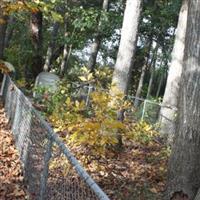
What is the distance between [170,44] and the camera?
2923 centimetres

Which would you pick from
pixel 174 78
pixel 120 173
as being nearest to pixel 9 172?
pixel 120 173

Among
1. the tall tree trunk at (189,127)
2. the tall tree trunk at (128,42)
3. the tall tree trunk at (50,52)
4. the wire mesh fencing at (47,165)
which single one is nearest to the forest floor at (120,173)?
the wire mesh fencing at (47,165)

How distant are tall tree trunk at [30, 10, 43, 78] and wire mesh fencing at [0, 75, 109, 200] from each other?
1144 centimetres

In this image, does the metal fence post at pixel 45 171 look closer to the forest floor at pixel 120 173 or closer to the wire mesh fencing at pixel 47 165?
the wire mesh fencing at pixel 47 165

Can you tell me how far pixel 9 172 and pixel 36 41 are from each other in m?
13.5

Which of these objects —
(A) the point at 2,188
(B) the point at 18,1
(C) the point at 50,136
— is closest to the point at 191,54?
(C) the point at 50,136

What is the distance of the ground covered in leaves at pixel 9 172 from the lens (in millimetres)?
6023

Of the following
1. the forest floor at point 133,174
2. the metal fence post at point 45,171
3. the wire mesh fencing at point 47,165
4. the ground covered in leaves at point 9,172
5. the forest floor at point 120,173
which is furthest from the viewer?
the forest floor at point 133,174

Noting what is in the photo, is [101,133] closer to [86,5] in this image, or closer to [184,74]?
[184,74]

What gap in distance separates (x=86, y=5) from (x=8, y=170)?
1957cm

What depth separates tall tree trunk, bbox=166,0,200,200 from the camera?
5789mm

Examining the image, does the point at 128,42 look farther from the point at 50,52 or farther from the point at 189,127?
the point at 50,52

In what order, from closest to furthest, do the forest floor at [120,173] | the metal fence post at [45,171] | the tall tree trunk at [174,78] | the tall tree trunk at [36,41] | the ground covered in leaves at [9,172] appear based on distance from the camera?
the metal fence post at [45,171] → the ground covered in leaves at [9,172] → the forest floor at [120,173] → the tall tree trunk at [174,78] → the tall tree trunk at [36,41]

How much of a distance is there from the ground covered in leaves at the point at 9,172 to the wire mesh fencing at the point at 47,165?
137 mm
